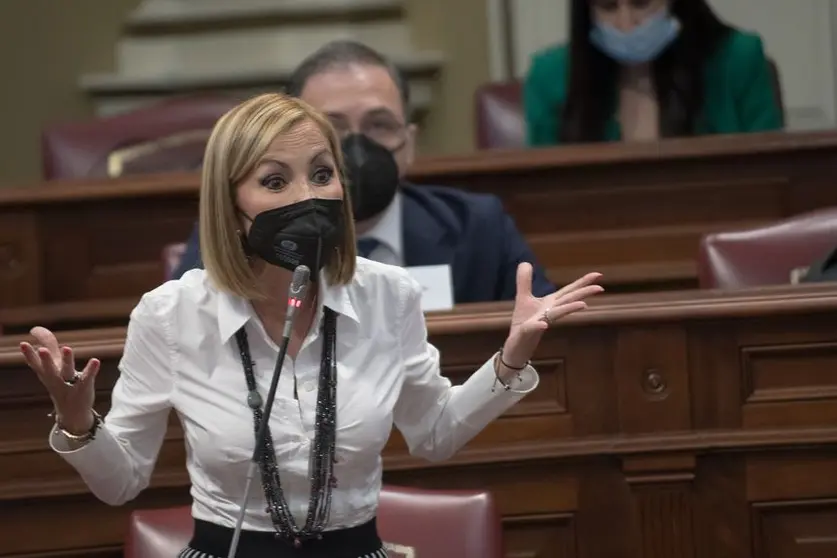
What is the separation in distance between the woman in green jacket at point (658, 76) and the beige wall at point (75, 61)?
4.75 feet

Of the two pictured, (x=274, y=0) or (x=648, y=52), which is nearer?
(x=648, y=52)

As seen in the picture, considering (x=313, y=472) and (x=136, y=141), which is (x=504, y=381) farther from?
(x=136, y=141)

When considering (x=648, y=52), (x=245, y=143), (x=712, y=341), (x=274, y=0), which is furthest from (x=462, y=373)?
(x=274, y=0)

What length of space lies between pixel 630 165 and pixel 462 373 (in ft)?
3.84

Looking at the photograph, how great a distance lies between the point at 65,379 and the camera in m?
1.52

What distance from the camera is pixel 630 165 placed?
10.7ft

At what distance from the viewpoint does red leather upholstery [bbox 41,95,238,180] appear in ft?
12.3

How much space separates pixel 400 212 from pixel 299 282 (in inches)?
54.6

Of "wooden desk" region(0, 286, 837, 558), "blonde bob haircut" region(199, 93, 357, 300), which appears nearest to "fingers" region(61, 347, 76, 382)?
"blonde bob haircut" region(199, 93, 357, 300)

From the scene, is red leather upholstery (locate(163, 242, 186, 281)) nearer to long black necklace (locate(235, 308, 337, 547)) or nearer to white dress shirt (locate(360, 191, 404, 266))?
white dress shirt (locate(360, 191, 404, 266))

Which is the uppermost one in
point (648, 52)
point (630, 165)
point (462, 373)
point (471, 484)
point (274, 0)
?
point (274, 0)

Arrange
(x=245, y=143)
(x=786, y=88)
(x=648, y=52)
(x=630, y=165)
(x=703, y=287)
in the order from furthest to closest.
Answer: (x=786, y=88), (x=648, y=52), (x=630, y=165), (x=703, y=287), (x=245, y=143)

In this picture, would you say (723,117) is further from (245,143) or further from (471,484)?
(245,143)

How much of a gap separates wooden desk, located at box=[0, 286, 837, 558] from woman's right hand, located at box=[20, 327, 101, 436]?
68 centimetres
